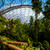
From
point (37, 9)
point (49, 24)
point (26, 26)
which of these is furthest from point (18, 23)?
point (49, 24)

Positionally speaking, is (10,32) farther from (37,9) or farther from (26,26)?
(37,9)

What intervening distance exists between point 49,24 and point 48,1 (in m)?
1.60

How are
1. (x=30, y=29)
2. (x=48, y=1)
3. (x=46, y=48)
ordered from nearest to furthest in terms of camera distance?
(x=46, y=48)
(x=48, y=1)
(x=30, y=29)

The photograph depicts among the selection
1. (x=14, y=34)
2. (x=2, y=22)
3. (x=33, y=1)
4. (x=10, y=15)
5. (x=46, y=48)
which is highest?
(x=33, y=1)

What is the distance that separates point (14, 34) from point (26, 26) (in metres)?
1.52

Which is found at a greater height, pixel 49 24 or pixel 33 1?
pixel 33 1

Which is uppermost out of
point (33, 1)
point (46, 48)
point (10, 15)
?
point (33, 1)

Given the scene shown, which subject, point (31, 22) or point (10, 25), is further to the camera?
point (31, 22)

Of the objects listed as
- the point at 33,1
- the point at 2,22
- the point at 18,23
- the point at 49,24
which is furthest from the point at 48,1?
the point at 2,22

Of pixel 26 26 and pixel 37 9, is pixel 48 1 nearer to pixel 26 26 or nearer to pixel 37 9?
pixel 37 9

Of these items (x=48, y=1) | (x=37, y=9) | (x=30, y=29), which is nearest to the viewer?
(x=37, y=9)

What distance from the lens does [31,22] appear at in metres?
7.07

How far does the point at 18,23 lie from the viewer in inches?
241

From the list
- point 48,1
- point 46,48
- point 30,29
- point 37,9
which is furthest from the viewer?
point 30,29
